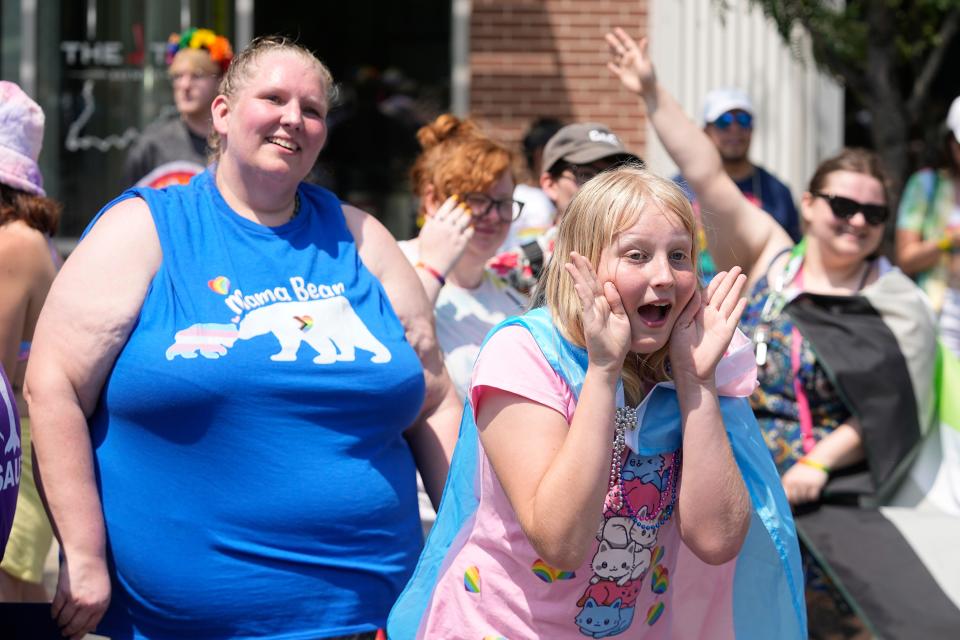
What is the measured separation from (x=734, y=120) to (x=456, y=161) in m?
2.54

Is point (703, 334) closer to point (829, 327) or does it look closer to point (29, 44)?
point (829, 327)

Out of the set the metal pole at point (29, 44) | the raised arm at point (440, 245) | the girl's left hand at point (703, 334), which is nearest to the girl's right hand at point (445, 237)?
the raised arm at point (440, 245)

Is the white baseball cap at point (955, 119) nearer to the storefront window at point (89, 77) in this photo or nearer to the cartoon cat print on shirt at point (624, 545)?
the cartoon cat print on shirt at point (624, 545)

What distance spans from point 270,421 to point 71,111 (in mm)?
6626

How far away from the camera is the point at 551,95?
9.12m

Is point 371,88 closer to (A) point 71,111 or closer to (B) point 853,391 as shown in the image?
(A) point 71,111

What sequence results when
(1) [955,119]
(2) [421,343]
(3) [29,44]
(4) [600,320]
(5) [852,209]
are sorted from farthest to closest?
(3) [29,44], (1) [955,119], (5) [852,209], (2) [421,343], (4) [600,320]

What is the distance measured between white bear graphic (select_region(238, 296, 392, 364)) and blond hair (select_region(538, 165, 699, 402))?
624 millimetres

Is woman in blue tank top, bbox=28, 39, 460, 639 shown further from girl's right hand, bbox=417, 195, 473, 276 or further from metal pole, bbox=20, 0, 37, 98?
metal pole, bbox=20, 0, 37, 98

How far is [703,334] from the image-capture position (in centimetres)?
238

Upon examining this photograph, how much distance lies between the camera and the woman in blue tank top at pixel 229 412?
9.23 feet

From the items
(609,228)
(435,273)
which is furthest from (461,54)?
(609,228)

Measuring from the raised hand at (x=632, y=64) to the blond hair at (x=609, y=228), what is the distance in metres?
1.90

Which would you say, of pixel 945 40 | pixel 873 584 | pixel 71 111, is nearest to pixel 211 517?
pixel 873 584
